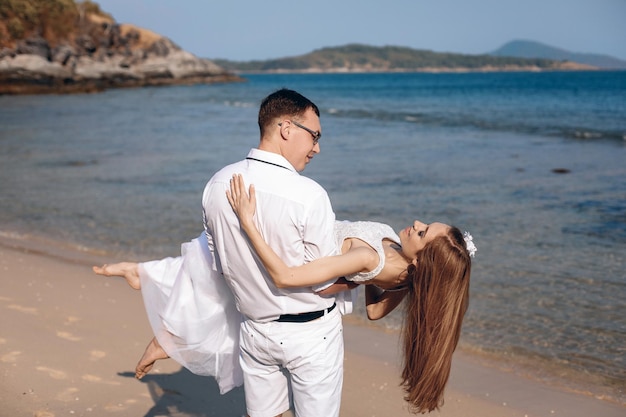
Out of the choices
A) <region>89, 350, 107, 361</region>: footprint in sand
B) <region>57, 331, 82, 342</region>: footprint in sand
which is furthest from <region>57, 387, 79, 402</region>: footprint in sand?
<region>57, 331, 82, 342</region>: footprint in sand

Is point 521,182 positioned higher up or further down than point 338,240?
further down

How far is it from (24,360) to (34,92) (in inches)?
1997

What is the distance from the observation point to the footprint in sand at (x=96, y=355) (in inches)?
208

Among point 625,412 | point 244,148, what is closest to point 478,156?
point 244,148

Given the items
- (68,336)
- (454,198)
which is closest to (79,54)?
(454,198)

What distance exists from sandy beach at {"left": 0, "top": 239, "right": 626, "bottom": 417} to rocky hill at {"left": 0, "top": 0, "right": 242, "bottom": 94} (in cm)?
4861

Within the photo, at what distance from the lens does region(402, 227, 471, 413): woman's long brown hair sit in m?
2.93

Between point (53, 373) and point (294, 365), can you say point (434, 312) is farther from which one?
point (53, 373)

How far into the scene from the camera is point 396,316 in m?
6.85

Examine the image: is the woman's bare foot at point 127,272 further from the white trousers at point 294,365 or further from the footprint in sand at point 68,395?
the footprint in sand at point 68,395

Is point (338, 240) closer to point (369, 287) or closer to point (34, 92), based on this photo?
point (369, 287)

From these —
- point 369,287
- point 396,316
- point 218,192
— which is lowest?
point 396,316

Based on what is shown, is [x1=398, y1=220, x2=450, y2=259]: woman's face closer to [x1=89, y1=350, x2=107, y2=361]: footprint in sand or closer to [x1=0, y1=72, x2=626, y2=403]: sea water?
[x1=0, y1=72, x2=626, y2=403]: sea water

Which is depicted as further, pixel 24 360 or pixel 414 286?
pixel 24 360
